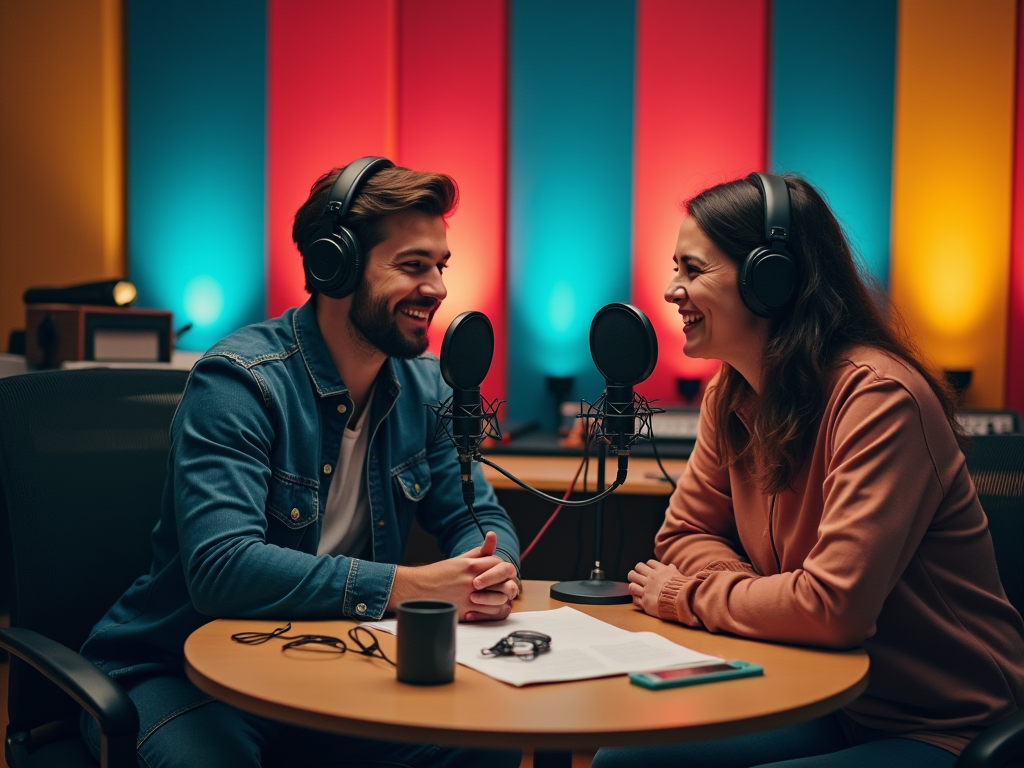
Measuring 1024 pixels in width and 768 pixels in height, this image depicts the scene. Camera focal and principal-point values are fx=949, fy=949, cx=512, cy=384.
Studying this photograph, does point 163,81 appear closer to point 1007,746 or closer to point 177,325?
point 177,325

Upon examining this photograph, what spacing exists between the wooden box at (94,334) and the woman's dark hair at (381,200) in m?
1.55

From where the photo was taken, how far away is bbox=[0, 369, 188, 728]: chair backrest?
145 centimetres

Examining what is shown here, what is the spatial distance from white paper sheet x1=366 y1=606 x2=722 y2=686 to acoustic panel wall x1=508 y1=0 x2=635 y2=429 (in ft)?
7.68

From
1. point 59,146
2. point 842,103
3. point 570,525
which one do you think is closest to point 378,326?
point 570,525

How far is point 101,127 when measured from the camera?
391cm

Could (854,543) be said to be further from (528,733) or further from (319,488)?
(319,488)

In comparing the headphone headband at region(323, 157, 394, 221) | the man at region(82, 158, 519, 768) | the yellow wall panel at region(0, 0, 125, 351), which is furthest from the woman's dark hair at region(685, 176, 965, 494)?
the yellow wall panel at region(0, 0, 125, 351)

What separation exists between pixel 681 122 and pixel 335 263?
7.62ft

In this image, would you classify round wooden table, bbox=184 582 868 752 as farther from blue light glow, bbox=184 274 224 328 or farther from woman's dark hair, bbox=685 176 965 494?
blue light glow, bbox=184 274 224 328

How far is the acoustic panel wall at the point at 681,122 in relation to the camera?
137 inches

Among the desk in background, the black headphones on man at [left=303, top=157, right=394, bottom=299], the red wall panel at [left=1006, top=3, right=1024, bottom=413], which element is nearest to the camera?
the black headphones on man at [left=303, top=157, right=394, bottom=299]

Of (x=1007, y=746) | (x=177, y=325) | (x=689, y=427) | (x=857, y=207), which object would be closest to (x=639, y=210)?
(x=857, y=207)

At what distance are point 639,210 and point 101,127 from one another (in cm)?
223

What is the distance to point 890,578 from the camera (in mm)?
1244
